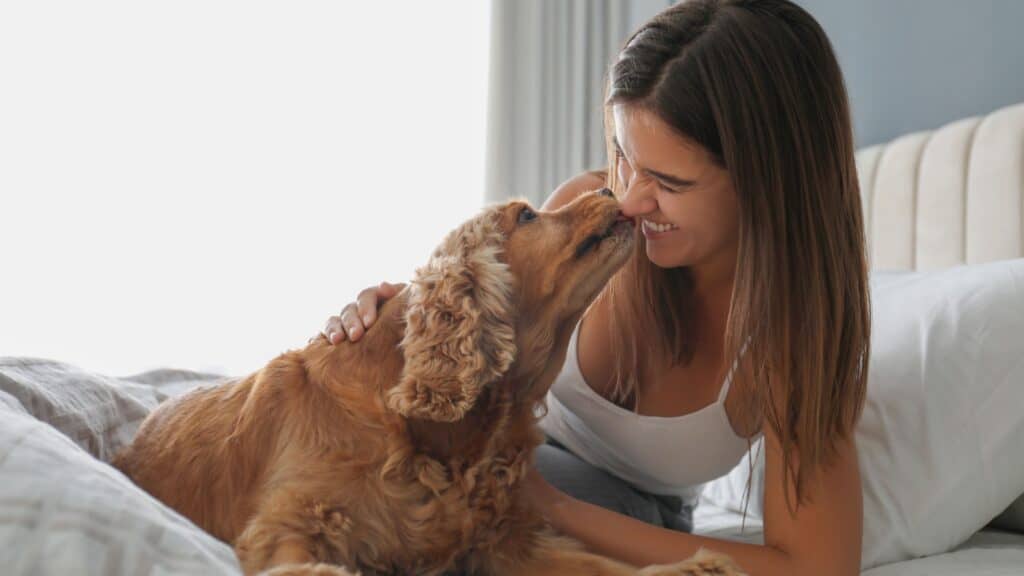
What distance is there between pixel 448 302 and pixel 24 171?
9.08ft

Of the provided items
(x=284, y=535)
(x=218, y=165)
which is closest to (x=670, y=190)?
(x=284, y=535)

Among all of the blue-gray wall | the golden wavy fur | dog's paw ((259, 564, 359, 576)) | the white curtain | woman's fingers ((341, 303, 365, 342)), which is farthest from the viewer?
the white curtain

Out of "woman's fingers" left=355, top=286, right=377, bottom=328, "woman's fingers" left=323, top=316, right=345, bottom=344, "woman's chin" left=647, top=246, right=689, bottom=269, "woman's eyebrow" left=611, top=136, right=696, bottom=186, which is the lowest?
"woman's fingers" left=323, top=316, right=345, bottom=344

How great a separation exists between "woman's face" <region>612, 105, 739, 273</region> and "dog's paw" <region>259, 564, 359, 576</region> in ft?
2.39

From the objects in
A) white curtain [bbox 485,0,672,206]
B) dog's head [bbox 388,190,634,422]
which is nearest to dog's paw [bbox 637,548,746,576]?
dog's head [bbox 388,190,634,422]

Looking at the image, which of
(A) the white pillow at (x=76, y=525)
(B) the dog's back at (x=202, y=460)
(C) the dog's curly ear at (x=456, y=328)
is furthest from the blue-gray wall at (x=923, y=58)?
(A) the white pillow at (x=76, y=525)

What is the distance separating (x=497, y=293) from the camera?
1.39 meters

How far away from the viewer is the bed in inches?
32.5

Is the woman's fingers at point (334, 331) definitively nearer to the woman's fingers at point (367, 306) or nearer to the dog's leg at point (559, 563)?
the woman's fingers at point (367, 306)

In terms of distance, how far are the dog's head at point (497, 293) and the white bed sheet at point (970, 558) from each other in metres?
0.66

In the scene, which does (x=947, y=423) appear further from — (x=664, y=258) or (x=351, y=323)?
(x=351, y=323)

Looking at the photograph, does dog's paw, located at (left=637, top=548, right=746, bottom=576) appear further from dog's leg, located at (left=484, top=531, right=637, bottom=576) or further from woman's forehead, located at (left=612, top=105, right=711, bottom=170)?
woman's forehead, located at (left=612, top=105, right=711, bottom=170)

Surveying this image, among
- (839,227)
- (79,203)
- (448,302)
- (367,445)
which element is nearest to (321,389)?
(367,445)

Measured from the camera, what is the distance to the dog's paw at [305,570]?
1091 mm
